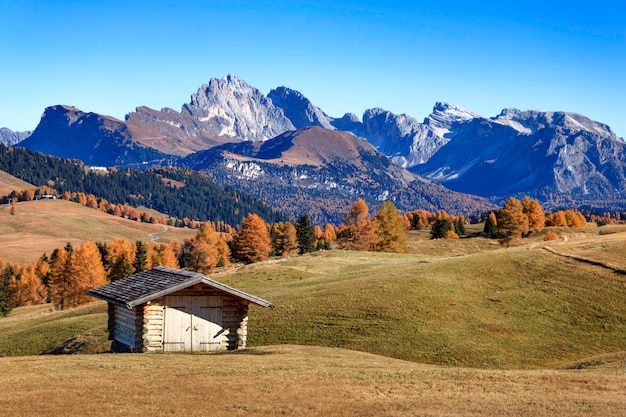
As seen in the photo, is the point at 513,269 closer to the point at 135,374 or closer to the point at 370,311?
the point at 370,311

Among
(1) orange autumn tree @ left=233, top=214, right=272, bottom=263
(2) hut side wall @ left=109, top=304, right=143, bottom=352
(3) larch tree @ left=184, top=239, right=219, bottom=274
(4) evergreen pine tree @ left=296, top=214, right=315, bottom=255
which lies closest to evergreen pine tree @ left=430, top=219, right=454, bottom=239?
(4) evergreen pine tree @ left=296, top=214, right=315, bottom=255

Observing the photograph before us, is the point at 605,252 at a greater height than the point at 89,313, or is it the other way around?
the point at 605,252

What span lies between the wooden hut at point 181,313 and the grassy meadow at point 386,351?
2665 millimetres

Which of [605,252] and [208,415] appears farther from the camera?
[605,252]

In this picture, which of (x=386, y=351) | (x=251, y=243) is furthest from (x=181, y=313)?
(x=251, y=243)

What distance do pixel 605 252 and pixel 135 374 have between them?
58184mm

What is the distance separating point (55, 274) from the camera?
120 m

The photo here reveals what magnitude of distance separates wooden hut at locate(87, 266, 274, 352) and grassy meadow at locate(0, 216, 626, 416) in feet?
8.74

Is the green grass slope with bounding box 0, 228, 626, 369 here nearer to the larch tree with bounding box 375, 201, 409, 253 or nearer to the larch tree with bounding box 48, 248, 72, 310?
the larch tree with bounding box 48, 248, 72, 310

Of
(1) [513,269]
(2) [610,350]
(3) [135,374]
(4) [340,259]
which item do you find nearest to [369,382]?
(3) [135,374]

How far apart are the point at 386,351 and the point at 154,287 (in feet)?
51.0

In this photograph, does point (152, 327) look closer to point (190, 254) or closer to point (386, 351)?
point (386, 351)

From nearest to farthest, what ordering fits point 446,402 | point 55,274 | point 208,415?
point 208,415 → point 446,402 → point 55,274

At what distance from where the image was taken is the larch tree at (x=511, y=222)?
125 metres
